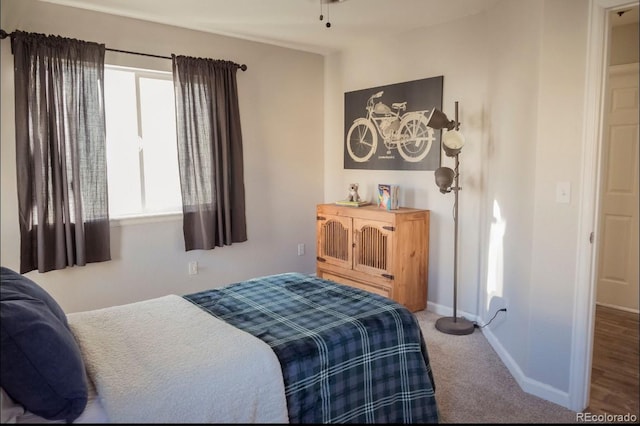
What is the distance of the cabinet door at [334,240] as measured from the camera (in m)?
4.05

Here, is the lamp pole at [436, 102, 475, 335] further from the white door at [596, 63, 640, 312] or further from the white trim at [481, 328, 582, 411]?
the white door at [596, 63, 640, 312]

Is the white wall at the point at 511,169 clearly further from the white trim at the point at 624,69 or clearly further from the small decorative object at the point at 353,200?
the white trim at the point at 624,69

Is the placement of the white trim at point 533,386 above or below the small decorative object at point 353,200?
below

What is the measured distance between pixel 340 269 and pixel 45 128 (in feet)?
8.48

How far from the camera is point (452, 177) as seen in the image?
134 inches

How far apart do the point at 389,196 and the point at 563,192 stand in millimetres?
1696

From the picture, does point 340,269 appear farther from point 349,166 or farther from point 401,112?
point 401,112

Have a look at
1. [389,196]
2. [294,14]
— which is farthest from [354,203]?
[294,14]

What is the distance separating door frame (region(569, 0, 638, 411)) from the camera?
84.0 inches

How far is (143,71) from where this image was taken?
3.62 m

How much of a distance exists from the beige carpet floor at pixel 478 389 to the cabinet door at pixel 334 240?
1.11 metres

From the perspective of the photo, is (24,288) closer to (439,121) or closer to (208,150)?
(208,150)

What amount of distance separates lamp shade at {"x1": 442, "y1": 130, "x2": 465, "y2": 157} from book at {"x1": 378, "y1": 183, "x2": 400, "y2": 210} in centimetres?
68

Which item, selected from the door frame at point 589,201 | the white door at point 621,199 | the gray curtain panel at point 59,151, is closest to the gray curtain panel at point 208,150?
the gray curtain panel at point 59,151
